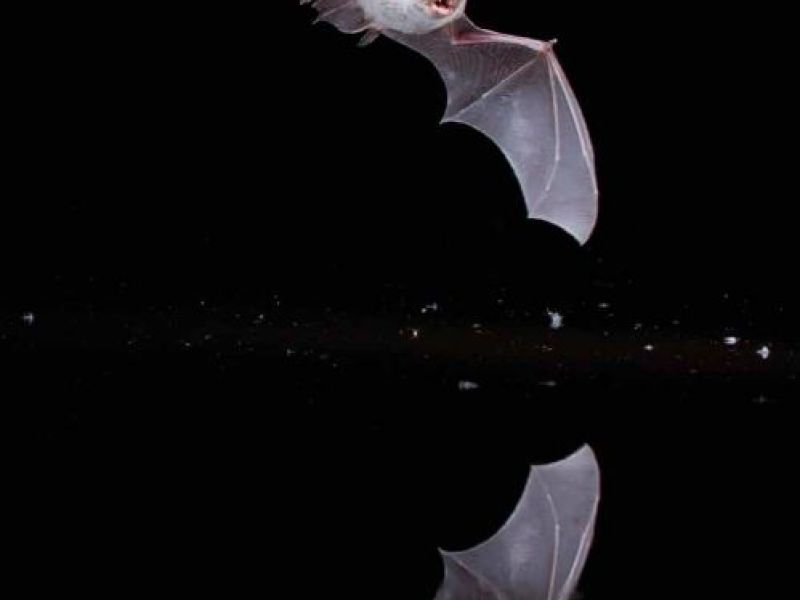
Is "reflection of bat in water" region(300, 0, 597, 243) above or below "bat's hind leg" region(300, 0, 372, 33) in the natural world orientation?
below

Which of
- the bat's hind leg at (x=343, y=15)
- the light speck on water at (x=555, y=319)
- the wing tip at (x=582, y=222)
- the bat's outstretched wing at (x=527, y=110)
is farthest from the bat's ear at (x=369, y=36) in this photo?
the light speck on water at (x=555, y=319)

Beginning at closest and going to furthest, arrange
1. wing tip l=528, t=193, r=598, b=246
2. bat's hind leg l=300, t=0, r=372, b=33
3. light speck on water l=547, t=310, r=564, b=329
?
bat's hind leg l=300, t=0, r=372, b=33 < wing tip l=528, t=193, r=598, b=246 < light speck on water l=547, t=310, r=564, b=329

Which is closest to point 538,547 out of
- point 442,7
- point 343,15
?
point 442,7

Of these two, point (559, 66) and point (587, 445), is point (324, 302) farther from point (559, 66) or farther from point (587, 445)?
point (587, 445)

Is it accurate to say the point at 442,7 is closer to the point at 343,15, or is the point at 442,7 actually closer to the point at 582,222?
the point at 343,15

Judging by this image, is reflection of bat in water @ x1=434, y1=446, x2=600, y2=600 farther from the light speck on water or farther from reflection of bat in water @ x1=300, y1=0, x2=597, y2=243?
Answer: the light speck on water

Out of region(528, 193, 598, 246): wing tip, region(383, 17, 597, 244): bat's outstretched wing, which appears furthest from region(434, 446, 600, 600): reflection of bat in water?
region(383, 17, 597, 244): bat's outstretched wing

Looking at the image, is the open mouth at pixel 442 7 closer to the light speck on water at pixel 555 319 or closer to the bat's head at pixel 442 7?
the bat's head at pixel 442 7
